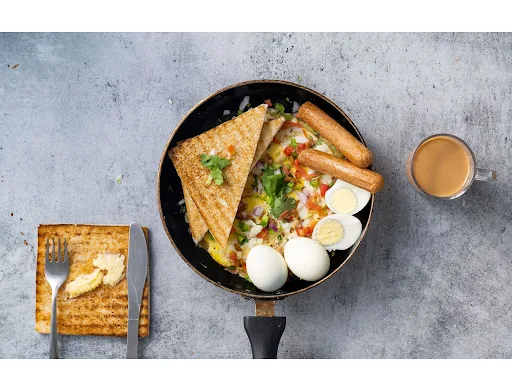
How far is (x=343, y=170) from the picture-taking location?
223 centimetres

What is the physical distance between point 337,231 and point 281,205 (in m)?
0.28

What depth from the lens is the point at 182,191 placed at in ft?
7.98

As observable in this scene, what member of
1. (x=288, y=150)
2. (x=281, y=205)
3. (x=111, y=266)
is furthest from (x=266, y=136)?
(x=111, y=266)

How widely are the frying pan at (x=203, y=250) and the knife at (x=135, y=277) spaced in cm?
21

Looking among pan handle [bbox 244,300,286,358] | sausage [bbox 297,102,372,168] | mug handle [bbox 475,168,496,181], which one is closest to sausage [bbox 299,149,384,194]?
sausage [bbox 297,102,372,168]

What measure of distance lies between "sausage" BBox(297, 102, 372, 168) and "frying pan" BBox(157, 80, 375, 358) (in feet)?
0.15

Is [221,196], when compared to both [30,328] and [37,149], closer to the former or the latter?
[37,149]

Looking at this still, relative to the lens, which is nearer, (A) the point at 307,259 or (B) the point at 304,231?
(A) the point at 307,259

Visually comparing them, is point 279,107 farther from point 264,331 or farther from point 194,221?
point 264,331

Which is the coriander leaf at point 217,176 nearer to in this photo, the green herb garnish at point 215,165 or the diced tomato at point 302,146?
the green herb garnish at point 215,165

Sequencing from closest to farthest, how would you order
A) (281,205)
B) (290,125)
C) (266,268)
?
1. (266,268)
2. (281,205)
3. (290,125)

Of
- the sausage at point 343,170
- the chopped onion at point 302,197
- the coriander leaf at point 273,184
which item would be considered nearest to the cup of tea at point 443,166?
the sausage at point 343,170

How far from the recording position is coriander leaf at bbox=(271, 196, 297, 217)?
231 cm

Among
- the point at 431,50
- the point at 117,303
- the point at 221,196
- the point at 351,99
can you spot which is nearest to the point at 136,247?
the point at 117,303
